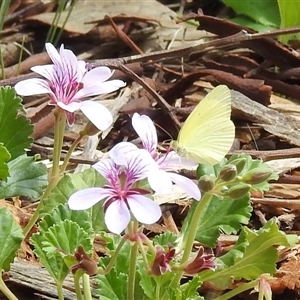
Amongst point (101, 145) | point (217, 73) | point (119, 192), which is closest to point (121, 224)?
point (119, 192)

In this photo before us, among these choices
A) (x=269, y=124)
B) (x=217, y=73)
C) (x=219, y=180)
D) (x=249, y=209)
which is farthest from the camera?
(x=217, y=73)

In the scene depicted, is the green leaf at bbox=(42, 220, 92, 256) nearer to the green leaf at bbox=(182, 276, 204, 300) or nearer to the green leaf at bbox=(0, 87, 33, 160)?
the green leaf at bbox=(182, 276, 204, 300)

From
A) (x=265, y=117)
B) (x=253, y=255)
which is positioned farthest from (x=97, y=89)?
(x=265, y=117)

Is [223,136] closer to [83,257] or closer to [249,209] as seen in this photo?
[249,209]

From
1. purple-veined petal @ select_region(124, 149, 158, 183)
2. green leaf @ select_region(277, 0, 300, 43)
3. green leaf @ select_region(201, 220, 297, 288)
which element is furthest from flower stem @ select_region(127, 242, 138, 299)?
green leaf @ select_region(277, 0, 300, 43)

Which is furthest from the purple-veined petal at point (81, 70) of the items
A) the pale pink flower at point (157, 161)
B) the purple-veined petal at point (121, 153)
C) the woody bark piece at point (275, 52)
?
the woody bark piece at point (275, 52)

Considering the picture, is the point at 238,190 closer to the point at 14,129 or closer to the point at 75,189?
the point at 75,189
